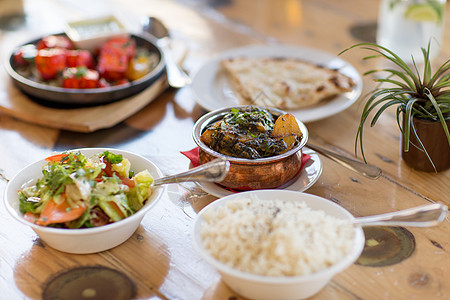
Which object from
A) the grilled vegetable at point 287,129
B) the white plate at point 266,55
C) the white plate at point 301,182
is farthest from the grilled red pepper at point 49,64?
the grilled vegetable at point 287,129

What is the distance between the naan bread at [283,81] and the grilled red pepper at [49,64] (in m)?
0.75

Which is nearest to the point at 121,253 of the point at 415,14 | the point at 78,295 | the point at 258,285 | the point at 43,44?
the point at 78,295

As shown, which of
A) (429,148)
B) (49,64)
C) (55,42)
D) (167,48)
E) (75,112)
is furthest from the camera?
(167,48)

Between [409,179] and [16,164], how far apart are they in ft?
4.72

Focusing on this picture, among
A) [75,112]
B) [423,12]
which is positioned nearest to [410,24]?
[423,12]

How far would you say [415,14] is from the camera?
256cm

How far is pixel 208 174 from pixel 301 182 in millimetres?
353

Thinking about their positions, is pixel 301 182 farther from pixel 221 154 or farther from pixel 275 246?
pixel 275 246

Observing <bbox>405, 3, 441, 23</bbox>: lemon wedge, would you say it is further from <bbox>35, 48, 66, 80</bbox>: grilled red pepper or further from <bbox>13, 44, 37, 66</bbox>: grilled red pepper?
<bbox>13, 44, 37, 66</bbox>: grilled red pepper

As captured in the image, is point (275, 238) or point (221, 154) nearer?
point (275, 238)

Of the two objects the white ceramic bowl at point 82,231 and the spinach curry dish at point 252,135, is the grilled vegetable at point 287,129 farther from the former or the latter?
the white ceramic bowl at point 82,231

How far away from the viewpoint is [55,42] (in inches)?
98.4

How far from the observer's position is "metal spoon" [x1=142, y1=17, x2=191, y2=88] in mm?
2381

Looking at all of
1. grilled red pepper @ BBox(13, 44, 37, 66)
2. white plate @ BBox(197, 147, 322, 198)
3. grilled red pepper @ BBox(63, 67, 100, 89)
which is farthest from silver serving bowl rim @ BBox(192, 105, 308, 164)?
grilled red pepper @ BBox(13, 44, 37, 66)
